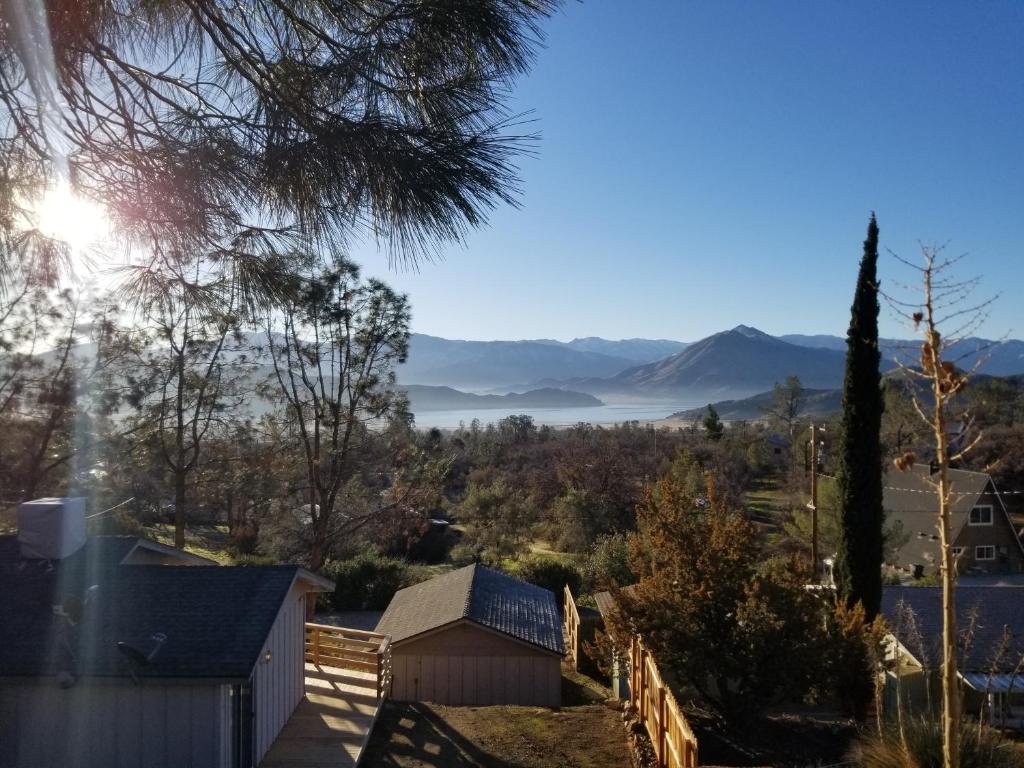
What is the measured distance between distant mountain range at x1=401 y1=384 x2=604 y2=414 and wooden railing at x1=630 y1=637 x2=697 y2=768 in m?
85.0

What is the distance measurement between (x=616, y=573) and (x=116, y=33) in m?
18.4

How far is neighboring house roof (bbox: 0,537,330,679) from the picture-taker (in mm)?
7375

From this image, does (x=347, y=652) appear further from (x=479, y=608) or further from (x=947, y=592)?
(x=947, y=592)

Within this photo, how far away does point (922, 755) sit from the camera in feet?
18.3

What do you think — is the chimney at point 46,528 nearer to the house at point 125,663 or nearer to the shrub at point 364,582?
the house at point 125,663

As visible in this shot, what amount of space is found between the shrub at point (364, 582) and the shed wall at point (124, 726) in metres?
13.4

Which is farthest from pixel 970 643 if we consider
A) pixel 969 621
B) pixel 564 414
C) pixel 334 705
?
pixel 564 414

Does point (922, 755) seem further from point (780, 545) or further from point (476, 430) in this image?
point (476, 430)

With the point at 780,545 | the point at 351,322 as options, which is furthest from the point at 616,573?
the point at 351,322

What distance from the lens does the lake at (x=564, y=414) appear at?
78.8m

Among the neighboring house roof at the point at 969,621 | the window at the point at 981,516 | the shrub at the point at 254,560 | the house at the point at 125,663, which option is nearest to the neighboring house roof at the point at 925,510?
the window at the point at 981,516

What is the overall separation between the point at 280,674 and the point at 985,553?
93.0 feet

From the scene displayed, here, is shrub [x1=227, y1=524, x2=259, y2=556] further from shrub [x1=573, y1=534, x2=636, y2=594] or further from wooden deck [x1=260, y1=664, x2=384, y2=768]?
wooden deck [x1=260, y1=664, x2=384, y2=768]

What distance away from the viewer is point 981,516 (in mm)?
28234
